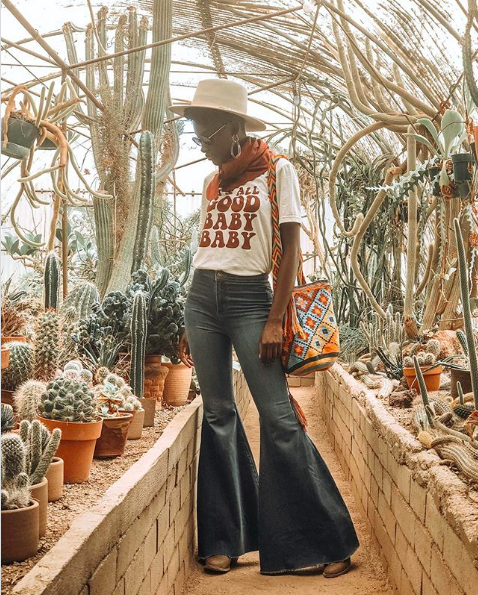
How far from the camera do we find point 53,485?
211cm

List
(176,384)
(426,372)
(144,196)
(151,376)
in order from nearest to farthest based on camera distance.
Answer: (151,376) < (176,384) < (426,372) < (144,196)

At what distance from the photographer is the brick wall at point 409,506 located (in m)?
1.91

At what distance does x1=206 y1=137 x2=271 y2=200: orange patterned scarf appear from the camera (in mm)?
2838

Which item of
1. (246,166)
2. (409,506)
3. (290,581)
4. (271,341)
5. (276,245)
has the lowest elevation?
(290,581)

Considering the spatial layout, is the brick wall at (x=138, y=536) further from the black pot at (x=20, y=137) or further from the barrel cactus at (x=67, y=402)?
the black pot at (x=20, y=137)

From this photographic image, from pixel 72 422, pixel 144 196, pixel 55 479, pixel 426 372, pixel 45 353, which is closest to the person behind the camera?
pixel 55 479

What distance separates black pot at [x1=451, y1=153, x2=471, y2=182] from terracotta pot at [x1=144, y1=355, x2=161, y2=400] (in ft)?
5.09

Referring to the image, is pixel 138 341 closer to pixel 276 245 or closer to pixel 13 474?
pixel 276 245

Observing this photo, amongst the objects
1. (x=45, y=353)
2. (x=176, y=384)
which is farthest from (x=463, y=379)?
(x=45, y=353)

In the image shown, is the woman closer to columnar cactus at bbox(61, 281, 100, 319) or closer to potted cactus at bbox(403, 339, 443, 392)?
columnar cactus at bbox(61, 281, 100, 319)

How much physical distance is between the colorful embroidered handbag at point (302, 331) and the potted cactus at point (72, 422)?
0.72 meters

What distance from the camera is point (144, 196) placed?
445 cm

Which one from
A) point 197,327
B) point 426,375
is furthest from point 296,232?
point 426,375

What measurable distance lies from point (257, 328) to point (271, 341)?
0.32 feet
